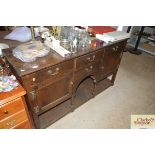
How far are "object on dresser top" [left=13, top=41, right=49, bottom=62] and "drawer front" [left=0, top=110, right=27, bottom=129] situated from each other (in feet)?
1.56

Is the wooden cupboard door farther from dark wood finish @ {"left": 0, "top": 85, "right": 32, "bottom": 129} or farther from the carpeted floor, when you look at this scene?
the carpeted floor

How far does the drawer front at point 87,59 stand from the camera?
1.52 meters

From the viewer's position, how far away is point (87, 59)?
1595mm

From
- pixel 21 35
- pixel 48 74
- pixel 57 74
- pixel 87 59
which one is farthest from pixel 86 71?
A: pixel 21 35

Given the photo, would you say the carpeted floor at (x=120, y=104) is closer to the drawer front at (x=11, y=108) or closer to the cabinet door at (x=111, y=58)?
the cabinet door at (x=111, y=58)

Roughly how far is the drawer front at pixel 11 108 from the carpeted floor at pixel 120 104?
0.71 metres

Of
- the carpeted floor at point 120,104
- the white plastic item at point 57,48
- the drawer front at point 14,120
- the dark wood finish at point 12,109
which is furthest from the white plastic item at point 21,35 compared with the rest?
the carpeted floor at point 120,104

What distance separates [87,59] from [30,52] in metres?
0.62

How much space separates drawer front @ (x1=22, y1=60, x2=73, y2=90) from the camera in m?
1.19

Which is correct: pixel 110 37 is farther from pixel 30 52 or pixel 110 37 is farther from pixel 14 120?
pixel 14 120

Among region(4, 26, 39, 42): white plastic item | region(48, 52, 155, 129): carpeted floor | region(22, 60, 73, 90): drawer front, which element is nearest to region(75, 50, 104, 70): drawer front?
region(22, 60, 73, 90): drawer front

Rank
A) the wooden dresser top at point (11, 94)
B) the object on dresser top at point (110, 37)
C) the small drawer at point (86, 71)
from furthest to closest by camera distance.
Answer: the object on dresser top at point (110, 37) < the small drawer at point (86, 71) < the wooden dresser top at point (11, 94)

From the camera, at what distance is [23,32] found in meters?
1.69
